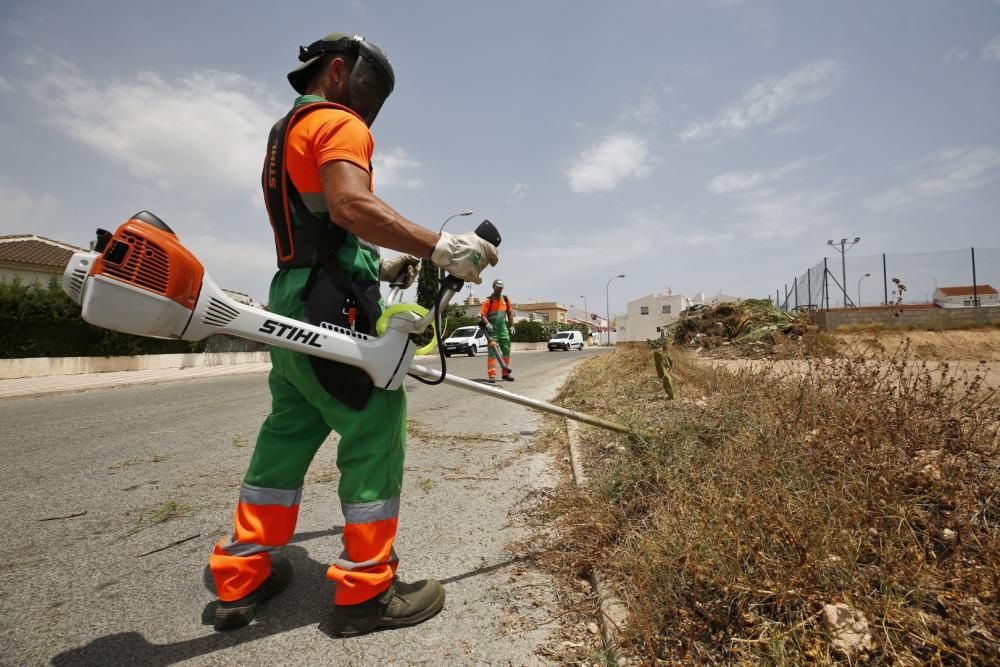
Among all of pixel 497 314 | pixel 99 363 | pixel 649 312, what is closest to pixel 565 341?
pixel 497 314

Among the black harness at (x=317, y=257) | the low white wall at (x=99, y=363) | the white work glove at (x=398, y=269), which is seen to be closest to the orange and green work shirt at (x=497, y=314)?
the white work glove at (x=398, y=269)

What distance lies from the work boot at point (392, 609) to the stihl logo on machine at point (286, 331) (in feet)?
2.91

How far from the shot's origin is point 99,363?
13344 millimetres

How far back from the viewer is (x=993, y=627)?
115 centimetres

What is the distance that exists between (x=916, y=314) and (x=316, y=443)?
49.4 ft

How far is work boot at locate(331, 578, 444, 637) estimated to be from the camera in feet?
5.29

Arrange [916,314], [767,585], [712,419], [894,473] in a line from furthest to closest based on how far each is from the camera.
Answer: [916,314] → [712,419] → [894,473] → [767,585]

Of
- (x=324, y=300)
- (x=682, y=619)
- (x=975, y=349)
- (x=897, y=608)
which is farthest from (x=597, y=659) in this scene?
(x=975, y=349)

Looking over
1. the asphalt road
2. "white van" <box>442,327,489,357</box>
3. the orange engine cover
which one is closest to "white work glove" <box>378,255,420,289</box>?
the orange engine cover

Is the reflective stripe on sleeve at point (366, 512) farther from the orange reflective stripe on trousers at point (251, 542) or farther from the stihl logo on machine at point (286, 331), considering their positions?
the stihl logo on machine at point (286, 331)

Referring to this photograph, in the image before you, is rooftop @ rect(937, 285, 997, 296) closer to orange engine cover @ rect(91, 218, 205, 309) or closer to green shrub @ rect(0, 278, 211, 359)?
orange engine cover @ rect(91, 218, 205, 309)

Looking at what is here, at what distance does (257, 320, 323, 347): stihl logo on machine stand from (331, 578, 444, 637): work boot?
0.89 metres

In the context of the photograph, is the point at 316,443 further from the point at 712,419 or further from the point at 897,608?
the point at 712,419

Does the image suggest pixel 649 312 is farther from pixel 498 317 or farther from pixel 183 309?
pixel 183 309
